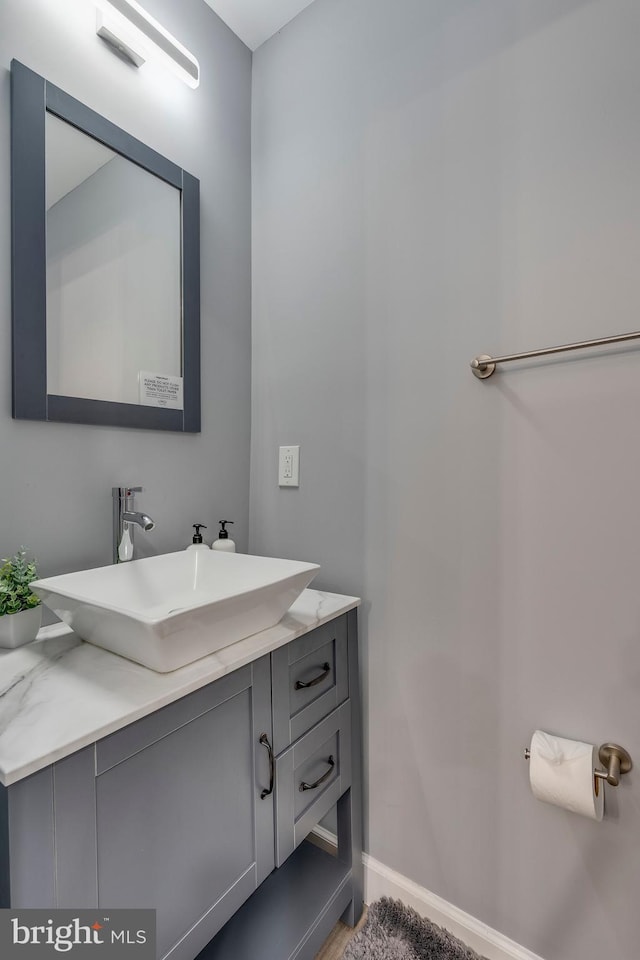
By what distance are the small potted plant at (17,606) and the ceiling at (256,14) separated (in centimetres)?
170

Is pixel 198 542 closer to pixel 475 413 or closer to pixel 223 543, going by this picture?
pixel 223 543

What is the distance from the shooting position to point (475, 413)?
1081mm

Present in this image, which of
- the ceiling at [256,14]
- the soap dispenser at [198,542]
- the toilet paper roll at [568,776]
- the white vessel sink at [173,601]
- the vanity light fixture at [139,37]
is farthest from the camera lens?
the ceiling at [256,14]

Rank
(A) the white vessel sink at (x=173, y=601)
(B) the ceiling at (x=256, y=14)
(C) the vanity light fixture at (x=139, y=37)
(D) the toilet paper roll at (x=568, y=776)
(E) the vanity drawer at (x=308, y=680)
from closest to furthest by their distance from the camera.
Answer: (A) the white vessel sink at (x=173, y=601) < (D) the toilet paper roll at (x=568, y=776) < (E) the vanity drawer at (x=308, y=680) < (C) the vanity light fixture at (x=139, y=37) < (B) the ceiling at (x=256, y=14)

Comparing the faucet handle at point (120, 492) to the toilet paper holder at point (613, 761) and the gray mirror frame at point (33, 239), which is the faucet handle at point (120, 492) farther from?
the toilet paper holder at point (613, 761)

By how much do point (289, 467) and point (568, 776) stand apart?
1004mm

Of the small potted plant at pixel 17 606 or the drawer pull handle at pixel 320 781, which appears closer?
the small potted plant at pixel 17 606

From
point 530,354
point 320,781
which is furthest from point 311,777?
point 530,354

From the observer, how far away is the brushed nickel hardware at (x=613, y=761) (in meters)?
0.87

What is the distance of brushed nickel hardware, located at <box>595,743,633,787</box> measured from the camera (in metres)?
0.87

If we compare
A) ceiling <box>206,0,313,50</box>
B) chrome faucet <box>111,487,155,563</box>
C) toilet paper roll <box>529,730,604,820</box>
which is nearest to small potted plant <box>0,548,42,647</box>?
chrome faucet <box>111,487,155,563</box>

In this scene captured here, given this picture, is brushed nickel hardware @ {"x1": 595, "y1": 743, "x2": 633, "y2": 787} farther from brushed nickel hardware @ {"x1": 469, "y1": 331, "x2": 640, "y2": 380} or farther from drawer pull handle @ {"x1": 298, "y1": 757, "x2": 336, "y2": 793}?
brushed nickel hardware @ {"x1": 469, "y1": 331, "x2": 640, "y2": 380}

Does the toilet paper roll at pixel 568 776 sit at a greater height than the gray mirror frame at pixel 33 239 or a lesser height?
lesser
